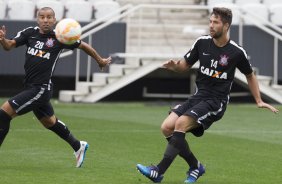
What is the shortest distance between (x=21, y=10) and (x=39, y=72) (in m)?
14.4

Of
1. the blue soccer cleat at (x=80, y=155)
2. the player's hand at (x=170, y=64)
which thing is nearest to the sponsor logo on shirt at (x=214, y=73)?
the player's hand at (x=170, y=64)

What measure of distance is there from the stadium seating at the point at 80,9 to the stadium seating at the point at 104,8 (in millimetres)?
251

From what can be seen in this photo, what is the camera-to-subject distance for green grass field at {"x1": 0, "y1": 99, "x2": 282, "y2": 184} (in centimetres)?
1104

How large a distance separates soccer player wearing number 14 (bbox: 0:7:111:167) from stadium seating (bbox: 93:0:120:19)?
14.3m

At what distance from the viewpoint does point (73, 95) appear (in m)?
24.7

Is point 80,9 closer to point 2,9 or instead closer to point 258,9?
point 2,9

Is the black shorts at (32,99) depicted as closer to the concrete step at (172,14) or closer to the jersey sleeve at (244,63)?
the jersey sleeve at (244,63)

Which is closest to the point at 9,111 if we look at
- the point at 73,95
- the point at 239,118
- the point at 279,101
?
the point at 239,118

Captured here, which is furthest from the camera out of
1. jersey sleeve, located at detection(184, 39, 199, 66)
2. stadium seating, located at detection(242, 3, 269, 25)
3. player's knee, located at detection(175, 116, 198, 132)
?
stadium seating, located at detection(242, 3, 269, 25)

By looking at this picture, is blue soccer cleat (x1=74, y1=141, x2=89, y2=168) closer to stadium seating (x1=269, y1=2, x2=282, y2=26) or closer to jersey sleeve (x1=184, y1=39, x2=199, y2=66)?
jersey sleeve (x1=184, y1=39, x2=199, y2=66)

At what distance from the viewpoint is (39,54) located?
39.3ft

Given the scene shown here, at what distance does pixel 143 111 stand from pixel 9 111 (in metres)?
10.6

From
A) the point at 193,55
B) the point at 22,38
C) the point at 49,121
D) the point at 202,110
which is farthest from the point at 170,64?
the point at 22,38

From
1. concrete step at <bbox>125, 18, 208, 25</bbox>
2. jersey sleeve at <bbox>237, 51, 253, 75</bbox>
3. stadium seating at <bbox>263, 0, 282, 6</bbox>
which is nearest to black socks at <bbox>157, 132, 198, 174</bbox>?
jersey sleeve at <bbox>237, 51, 253, 75</bbox>
